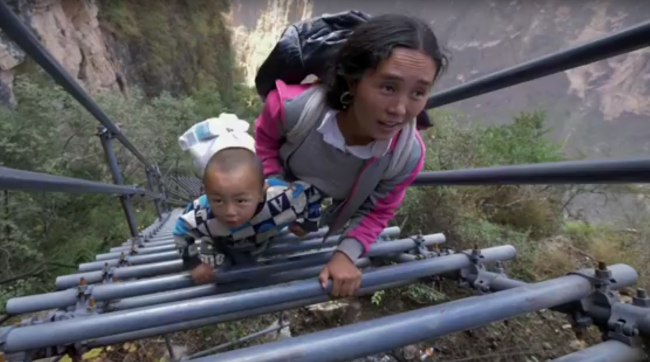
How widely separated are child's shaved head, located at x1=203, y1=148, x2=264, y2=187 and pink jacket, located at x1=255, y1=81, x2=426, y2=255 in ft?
0.43

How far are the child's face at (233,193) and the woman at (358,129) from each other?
18 cm

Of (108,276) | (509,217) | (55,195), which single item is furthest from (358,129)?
(55,195)

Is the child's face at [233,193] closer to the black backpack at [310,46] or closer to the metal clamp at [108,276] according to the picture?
the black backpack at [310,46]

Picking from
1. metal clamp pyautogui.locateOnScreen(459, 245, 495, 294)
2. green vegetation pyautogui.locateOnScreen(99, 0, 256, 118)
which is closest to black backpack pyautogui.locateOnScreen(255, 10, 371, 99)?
metal clamp pyautogui.locateOnScreen(459, 245, 495, 294)

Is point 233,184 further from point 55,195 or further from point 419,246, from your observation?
point 55,195

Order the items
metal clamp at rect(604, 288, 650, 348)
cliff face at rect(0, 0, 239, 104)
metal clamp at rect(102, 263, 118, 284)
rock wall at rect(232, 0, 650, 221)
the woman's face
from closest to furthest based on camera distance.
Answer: metal clamp at rect(604, 288, 650, 348) → the woman's face → metal clamp at rect(102, 263, 118, 284) → cliff face at rect(0, 0, 239, 104) → rock wall at rect(232, 0, 650, 221)

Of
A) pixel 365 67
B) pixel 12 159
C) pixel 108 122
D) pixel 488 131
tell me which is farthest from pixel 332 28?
pixel 488 131

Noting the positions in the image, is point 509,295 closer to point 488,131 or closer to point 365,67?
point 365,67

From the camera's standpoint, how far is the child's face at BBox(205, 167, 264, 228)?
0.97 meters

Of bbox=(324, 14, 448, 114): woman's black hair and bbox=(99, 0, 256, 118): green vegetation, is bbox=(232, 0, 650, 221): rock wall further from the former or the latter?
bbox=(324, 14, 448, 114): woman's black hair

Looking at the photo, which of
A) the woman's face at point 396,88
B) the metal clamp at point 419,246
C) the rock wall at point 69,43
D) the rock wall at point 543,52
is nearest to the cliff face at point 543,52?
the rock wall at point 543,52

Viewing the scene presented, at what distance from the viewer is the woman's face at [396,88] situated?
835 millimetres

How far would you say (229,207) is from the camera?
98 cm

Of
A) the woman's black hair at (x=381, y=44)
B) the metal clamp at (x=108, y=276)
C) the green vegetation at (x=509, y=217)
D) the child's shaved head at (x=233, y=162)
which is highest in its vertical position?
the woman's black hair at (x=381, y=44)
